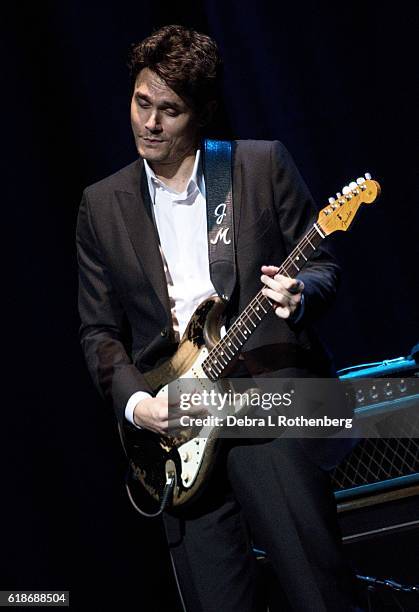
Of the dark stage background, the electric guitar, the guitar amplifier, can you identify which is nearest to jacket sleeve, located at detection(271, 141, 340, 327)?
the electric guitar

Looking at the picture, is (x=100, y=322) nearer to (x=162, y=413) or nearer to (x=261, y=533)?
(x=162, y=413)

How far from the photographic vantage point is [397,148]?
11.6 ft

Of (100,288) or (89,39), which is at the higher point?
(89,39)

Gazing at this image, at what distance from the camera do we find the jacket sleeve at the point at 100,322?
2.55 metres

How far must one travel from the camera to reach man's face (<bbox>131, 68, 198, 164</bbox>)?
95.2 inches

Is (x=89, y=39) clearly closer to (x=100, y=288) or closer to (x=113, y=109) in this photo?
(x=113, y=109)

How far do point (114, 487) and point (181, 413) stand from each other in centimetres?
112

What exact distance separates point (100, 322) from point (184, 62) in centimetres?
74

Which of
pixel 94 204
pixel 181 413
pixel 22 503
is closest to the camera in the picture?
pixel 181 413

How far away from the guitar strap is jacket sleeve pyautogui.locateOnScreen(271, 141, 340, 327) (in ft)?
0.42

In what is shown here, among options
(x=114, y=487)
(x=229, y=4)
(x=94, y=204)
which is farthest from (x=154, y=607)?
(x=229, y=4)

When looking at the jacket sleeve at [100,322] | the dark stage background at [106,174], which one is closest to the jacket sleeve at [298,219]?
the jacket sleeve at [100,322]

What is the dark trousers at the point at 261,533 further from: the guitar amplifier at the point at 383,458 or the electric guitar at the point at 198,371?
the guitar amplifier at the point at 383,458

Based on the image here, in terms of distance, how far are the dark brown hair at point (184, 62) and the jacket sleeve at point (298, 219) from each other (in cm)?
24
